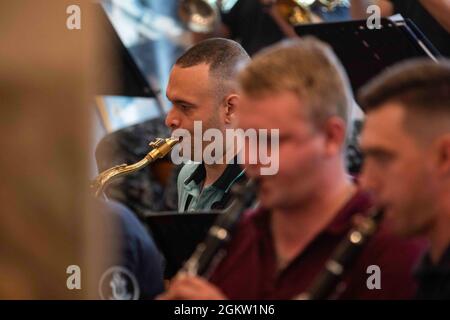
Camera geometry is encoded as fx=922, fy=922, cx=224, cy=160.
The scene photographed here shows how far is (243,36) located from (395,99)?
385cm

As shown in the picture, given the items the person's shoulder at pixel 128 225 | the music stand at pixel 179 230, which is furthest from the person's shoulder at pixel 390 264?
the person's shoulder at pixel 128 225

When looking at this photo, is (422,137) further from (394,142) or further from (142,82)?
(142,82)

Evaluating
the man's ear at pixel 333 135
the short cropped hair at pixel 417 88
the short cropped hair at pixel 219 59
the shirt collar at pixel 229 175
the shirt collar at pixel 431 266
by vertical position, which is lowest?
the shirt collar at pixel 229 175

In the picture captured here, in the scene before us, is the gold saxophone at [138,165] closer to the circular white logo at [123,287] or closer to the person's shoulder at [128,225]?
the person's shoulder at [128,225]

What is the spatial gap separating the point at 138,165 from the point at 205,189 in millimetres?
746

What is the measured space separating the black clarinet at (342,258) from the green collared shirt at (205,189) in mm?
1469

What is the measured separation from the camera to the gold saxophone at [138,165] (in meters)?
3.97

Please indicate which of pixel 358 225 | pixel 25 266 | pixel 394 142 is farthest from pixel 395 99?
pixel 25 266

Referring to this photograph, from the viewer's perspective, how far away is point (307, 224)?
216 cm

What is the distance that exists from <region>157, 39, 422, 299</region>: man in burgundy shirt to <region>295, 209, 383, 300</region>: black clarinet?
0.14 meters

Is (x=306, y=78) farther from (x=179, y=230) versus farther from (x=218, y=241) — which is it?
(x=179, y=230)

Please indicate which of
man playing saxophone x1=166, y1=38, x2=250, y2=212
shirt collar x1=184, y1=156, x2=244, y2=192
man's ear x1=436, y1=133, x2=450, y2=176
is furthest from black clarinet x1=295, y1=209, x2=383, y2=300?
man playing saxophone x1=166, y1=38, x2=250, y2=212

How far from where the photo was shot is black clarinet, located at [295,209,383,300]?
6.24 ft

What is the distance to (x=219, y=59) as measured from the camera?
3678mm
